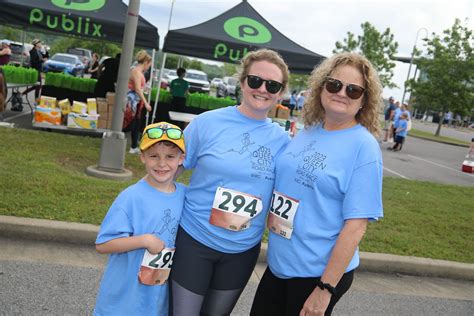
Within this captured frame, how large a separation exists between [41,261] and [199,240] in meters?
2.17

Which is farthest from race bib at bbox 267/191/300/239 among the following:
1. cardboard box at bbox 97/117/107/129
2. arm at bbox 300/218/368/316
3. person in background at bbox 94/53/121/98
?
person in background at bbox 94/53/121/98

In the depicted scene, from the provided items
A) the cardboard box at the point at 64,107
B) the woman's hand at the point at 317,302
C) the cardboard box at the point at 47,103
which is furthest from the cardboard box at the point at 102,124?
the woman's hand at the point at 317,302

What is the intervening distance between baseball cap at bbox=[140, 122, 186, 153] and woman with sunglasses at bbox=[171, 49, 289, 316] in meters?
0.16

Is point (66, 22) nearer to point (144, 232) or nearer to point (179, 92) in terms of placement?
point (179, 92)

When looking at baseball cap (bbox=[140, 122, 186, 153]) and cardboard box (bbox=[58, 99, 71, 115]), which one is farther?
cardboard box (bbox=[58, 99, 71, 115])

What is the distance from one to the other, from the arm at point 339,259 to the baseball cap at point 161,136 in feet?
2.69

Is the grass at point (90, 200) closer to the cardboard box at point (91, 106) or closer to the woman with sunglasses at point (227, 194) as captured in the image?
the cardboard box at point (91, 106)

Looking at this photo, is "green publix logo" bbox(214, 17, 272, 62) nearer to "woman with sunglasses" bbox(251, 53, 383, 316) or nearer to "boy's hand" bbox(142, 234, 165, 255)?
"woman with sunglasses" bbox(251, 53, 383, 316)

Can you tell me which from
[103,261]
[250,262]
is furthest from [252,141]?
[103,261]

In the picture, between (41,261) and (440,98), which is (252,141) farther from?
(440,98)

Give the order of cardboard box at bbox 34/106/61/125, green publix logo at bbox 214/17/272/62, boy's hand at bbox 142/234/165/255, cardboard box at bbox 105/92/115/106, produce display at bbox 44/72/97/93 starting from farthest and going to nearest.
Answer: produce display at bbox 44/72/97/93 < cardboard box at bbox 105/92/115/106 < cardboard box at bbox 34/106/61/125 < green publix logo at bbox 214/17/272/62 < boy's hand at bbox 142/234/165/255

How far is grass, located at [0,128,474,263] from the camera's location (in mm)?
4684

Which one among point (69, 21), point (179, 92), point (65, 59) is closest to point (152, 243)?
point (69, 21)

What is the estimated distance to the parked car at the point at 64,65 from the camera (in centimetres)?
2726
